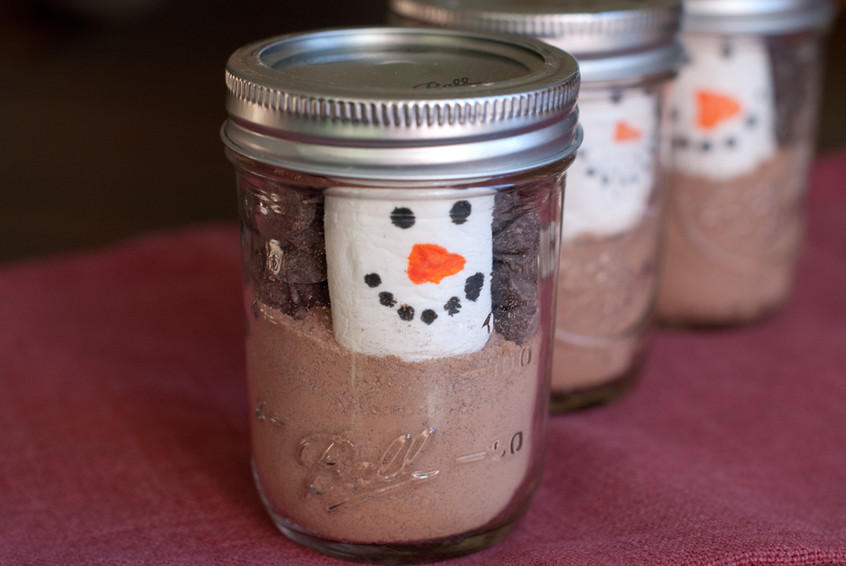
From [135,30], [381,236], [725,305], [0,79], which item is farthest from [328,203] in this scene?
[135,30]

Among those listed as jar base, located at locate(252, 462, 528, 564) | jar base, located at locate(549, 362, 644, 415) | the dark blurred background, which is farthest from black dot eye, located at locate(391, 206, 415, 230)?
the dark blurred background

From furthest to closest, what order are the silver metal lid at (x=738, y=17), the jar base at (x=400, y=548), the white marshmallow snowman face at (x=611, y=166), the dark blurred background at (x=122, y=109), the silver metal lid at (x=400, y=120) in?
the dark blurred background at (x=122, y=109) → the silver metal lid at (x=738, y=17) → the white marshmallow snowman face at (x=611, y=166) → the jar base at (x=400, y=548) → the silver metal lid at (x=400, y=120)

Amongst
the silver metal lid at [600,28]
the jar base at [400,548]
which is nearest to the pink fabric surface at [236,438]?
the jar base at [400,548]

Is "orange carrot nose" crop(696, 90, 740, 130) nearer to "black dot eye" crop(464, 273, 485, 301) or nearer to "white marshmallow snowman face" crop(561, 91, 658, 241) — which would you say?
"white marshmallow snowman face" crop(561, 91, 658, 241)

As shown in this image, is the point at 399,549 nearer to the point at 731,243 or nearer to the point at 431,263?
the point at 431,263

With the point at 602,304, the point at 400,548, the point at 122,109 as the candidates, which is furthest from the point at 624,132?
the point at 122,109

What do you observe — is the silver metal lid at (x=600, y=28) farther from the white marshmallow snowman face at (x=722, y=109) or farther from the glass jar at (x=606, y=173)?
the white marshmallow snowman face at (x=722, y=109)
